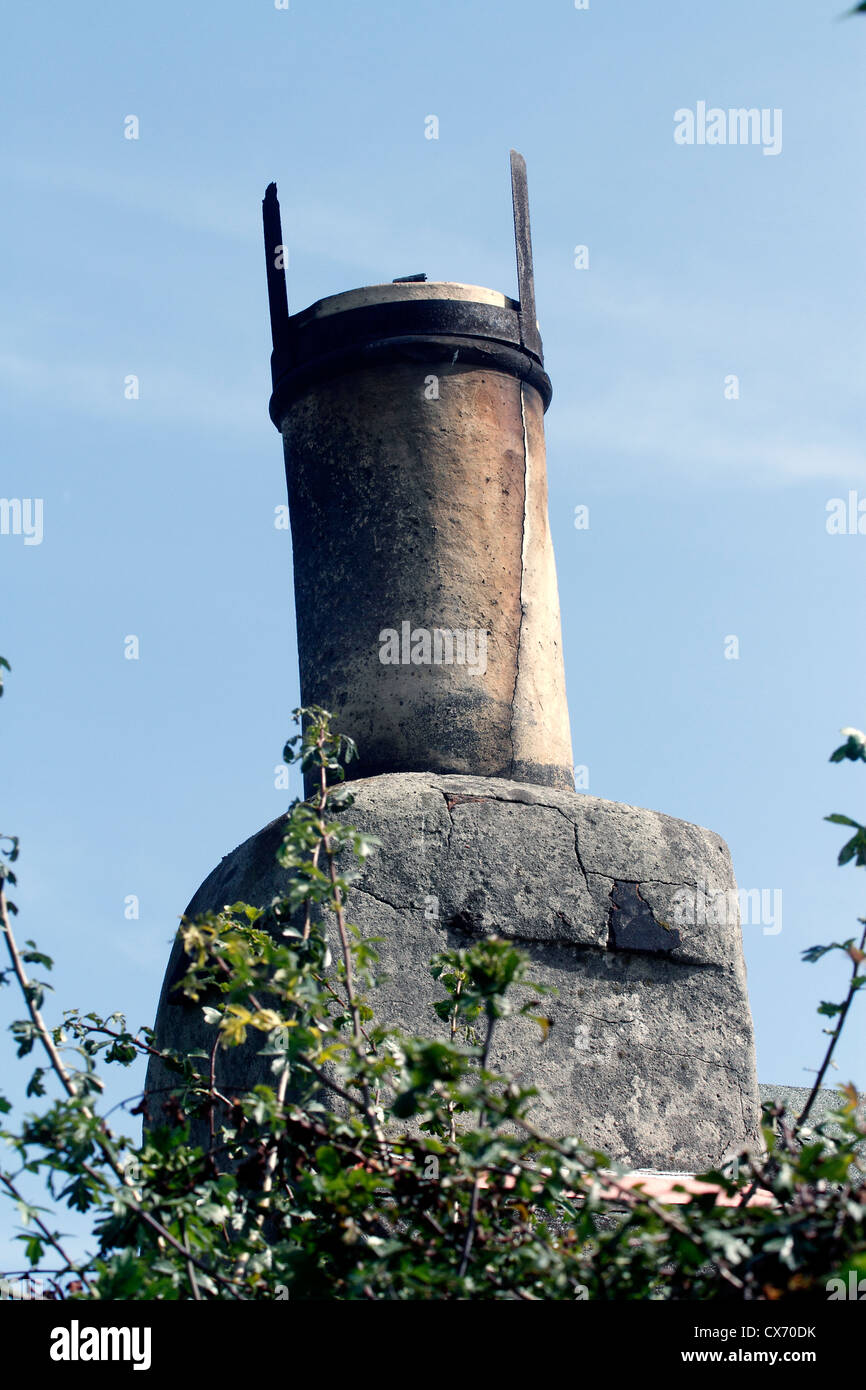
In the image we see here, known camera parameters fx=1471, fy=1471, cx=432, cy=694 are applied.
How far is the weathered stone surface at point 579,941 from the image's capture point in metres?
2.90

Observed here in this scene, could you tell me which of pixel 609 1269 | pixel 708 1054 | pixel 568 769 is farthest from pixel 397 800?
pixel 609 1269

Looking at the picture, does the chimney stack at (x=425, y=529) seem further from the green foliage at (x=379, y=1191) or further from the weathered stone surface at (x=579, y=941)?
the green foliage at (x=379, y=1191)

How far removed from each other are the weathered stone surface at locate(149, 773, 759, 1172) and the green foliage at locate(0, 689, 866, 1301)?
554mm

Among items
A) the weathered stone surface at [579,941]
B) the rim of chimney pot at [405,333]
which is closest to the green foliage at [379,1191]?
the weathered stone surface at [579,941]

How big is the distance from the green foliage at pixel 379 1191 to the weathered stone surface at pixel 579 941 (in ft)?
1.82

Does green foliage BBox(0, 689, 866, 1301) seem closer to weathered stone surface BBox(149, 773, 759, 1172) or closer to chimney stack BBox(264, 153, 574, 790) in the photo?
weathered stone surface BBox(149, 773, 759, 1172)

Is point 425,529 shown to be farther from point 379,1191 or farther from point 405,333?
point 379,1191

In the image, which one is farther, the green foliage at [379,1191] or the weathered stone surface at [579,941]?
the weathered stone surface at [579,941]

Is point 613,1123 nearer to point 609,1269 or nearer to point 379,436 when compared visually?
point 609,1269

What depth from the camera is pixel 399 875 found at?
296 cm

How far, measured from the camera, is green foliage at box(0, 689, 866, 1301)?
5.27ft
